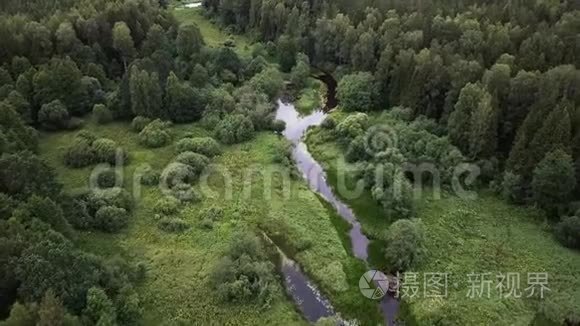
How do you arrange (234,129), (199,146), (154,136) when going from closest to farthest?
(199,146), (154,136), (234,129)

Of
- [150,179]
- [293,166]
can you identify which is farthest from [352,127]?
[150,179]

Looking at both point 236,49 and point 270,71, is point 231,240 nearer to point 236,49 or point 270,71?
point 270,71

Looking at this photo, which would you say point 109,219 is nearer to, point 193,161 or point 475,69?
point 193,161

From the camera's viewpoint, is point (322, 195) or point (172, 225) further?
point (322, 195)

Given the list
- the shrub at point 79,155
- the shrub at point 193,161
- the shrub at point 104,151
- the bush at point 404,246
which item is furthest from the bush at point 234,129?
the bush at point 404,246

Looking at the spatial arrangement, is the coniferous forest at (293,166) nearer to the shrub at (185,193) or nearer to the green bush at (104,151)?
the shrub at (185,193)

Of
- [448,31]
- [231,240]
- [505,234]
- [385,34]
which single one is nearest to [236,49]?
[385,34]

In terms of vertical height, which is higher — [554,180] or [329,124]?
[554,180]
